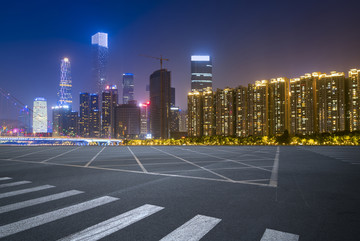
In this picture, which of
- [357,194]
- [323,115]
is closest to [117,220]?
[357,194]

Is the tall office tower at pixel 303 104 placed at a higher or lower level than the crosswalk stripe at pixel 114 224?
higher

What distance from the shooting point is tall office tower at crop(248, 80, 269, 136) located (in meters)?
129

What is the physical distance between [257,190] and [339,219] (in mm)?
2369

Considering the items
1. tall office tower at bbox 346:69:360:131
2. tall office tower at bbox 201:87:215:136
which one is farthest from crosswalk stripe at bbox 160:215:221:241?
tall office tower at bbox 201:87:215:136

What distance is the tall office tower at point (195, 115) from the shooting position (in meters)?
167

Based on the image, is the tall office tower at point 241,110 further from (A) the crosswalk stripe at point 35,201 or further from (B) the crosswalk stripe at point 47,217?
(B) the crosswalk stripe at point 47,217

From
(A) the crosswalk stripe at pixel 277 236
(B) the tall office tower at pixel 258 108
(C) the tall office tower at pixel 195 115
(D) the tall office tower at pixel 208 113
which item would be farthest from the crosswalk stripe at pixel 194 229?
(C) the tall office tower at pixel 195 115

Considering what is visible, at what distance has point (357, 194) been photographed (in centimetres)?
585

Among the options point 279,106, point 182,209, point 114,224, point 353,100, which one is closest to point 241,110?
point 279,106

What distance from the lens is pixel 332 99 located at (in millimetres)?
111375

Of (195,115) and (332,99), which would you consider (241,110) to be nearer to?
(195,115)

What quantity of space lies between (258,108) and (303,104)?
22.1 metres

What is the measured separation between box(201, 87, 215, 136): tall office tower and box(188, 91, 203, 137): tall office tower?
7.14 ft

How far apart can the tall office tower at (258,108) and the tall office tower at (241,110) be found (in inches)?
150
